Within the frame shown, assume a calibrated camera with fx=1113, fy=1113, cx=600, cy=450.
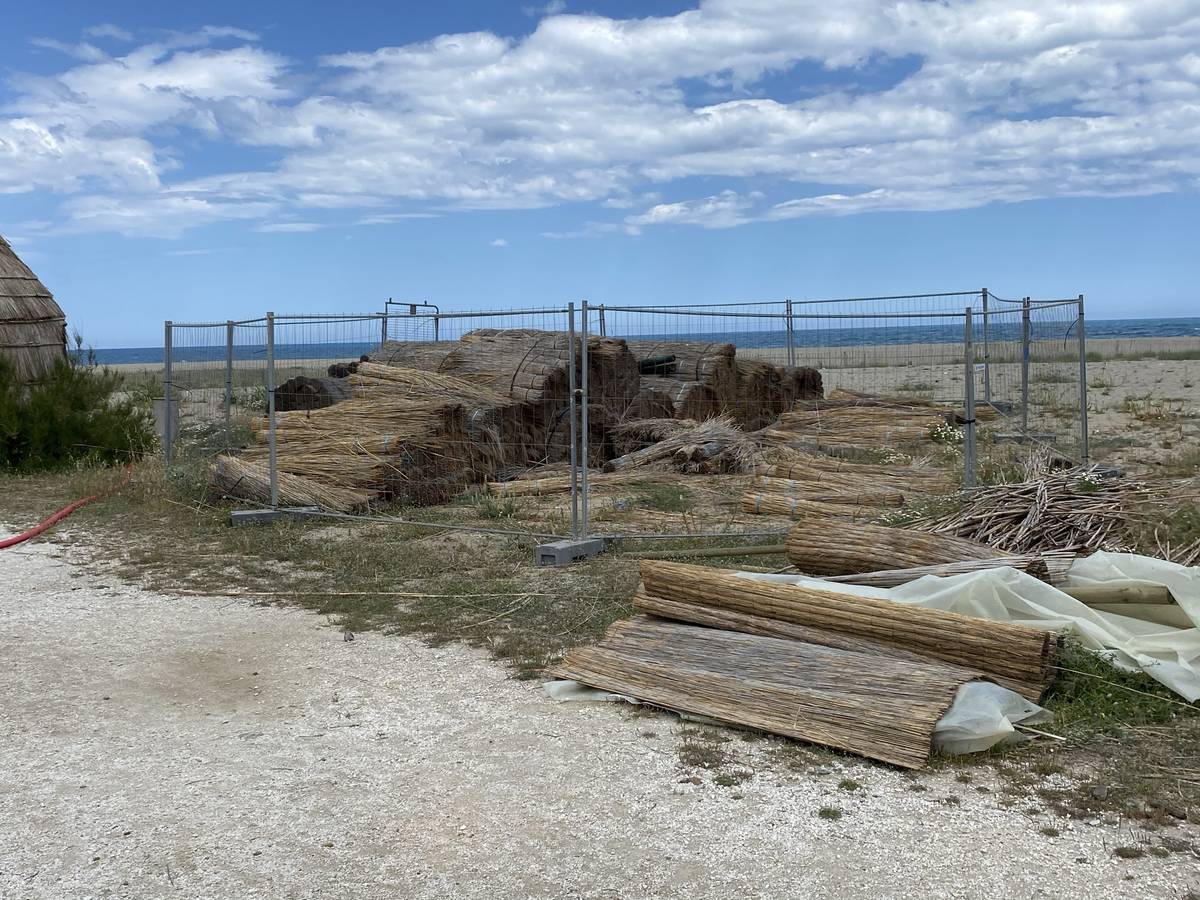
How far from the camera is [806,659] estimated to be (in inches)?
222

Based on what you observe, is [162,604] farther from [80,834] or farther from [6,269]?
[6,269]

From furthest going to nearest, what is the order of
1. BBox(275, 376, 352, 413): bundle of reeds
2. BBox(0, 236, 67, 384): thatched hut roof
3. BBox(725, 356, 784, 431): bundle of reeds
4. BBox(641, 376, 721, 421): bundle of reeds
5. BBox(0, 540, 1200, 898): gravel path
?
1. BBox(725, 356, 784, 431): bundle of reeds
2. BBox(0, 236, 67, 384): thatched hut roof
3. BBox(275, 376, 352, 413): bundle of reeds
4. BBox(641, 376, 721, 421): bundle of reeds
5. BBox(0, 540, 1200, 898): gravel path

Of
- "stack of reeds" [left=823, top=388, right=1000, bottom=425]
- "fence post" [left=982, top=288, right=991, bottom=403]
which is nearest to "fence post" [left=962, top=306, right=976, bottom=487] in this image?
"fence post" [left=982, top=288, right=991, bottom=403]

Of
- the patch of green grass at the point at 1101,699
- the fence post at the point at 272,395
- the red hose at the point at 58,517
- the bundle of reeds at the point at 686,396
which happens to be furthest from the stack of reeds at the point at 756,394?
the patch of green grass at the point at 1101,699

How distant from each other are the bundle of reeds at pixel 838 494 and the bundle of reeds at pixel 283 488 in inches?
171

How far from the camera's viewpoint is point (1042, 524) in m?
8.46

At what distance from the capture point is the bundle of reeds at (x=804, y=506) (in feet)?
36.1

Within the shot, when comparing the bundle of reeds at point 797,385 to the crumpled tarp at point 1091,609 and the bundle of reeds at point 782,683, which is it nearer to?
the crumpled tarp at point 1091,609

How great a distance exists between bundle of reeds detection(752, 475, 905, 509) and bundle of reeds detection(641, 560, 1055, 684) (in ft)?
16.3

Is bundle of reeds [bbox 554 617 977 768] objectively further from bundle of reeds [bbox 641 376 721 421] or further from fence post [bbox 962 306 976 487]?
bundle of reeds [bbox 641 376 721 421]

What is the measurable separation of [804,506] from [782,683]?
5802 mm

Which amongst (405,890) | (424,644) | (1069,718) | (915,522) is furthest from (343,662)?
(915,522)

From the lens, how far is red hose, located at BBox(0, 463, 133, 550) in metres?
11.0

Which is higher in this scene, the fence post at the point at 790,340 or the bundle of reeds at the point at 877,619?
the fence post at the point at 790,340
